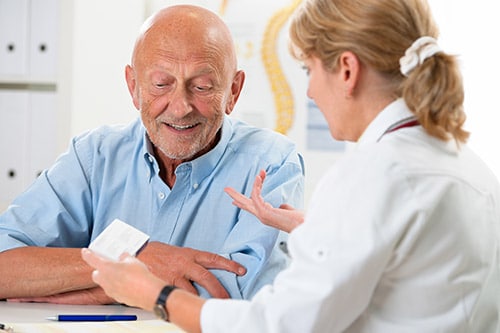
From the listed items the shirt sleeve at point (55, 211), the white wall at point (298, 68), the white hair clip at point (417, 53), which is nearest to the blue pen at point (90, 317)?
the shirt sleeve at point (55, 211)

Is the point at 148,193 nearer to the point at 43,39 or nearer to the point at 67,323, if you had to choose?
the point at 67,323

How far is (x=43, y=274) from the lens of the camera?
170 centimetres

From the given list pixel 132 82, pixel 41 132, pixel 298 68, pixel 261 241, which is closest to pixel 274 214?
pixel 261 241

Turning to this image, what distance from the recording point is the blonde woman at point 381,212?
1055 millimetres

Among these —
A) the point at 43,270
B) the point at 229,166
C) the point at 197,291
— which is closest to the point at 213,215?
the point at 229,166

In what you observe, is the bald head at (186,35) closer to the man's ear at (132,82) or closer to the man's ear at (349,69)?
the man's ear at (132,82)

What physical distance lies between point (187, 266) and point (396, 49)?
69 cm

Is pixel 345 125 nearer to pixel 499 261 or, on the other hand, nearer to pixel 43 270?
pixel 499 261

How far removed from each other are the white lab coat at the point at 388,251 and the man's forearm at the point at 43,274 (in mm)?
631

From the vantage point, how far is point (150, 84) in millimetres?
1891

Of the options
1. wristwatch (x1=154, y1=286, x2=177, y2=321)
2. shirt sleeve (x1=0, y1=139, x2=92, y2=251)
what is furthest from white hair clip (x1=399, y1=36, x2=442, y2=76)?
shirt sleeve (x1=0, y1=139, x2=92, y2=251)

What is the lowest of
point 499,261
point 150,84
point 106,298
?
point 106,298

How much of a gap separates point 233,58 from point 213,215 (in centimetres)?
38

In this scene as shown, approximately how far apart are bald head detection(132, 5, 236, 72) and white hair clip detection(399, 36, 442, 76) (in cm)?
78
